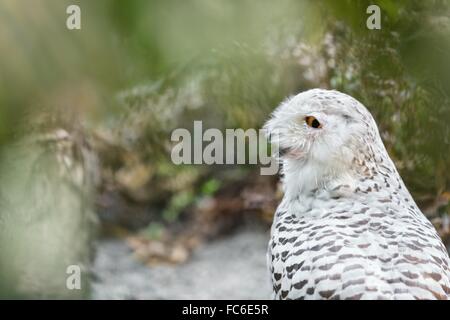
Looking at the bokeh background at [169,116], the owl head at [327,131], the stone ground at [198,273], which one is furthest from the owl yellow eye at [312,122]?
the stone ground at [198,273]

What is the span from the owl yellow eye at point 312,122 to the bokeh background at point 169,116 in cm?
23

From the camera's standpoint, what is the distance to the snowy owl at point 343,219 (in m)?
1.31

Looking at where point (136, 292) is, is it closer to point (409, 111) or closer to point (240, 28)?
point (409, 111)

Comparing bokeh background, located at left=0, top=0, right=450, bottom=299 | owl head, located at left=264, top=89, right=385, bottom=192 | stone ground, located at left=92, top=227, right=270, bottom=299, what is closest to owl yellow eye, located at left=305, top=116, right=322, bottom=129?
owl head, located at left=264, top=89, right=385, bottom=192

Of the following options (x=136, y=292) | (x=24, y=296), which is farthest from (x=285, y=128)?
(x=136, y=292)

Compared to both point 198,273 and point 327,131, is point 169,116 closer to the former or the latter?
point 198,273

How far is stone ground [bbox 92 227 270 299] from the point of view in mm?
2496

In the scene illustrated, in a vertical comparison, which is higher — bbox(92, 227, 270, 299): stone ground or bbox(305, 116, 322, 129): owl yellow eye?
bbox(305, 116, 322, 129): owl yellow eye

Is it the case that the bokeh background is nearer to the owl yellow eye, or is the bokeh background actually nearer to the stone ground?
the stone ground

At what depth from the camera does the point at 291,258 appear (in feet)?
4.70

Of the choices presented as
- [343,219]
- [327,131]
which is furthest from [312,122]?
[343,219]

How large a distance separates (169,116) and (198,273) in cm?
72

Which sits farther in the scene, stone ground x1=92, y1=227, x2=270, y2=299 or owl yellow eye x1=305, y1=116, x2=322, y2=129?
stone ground x1=92, y1=227, x2=270, y2=299

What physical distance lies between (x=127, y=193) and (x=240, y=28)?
2.31 meters
